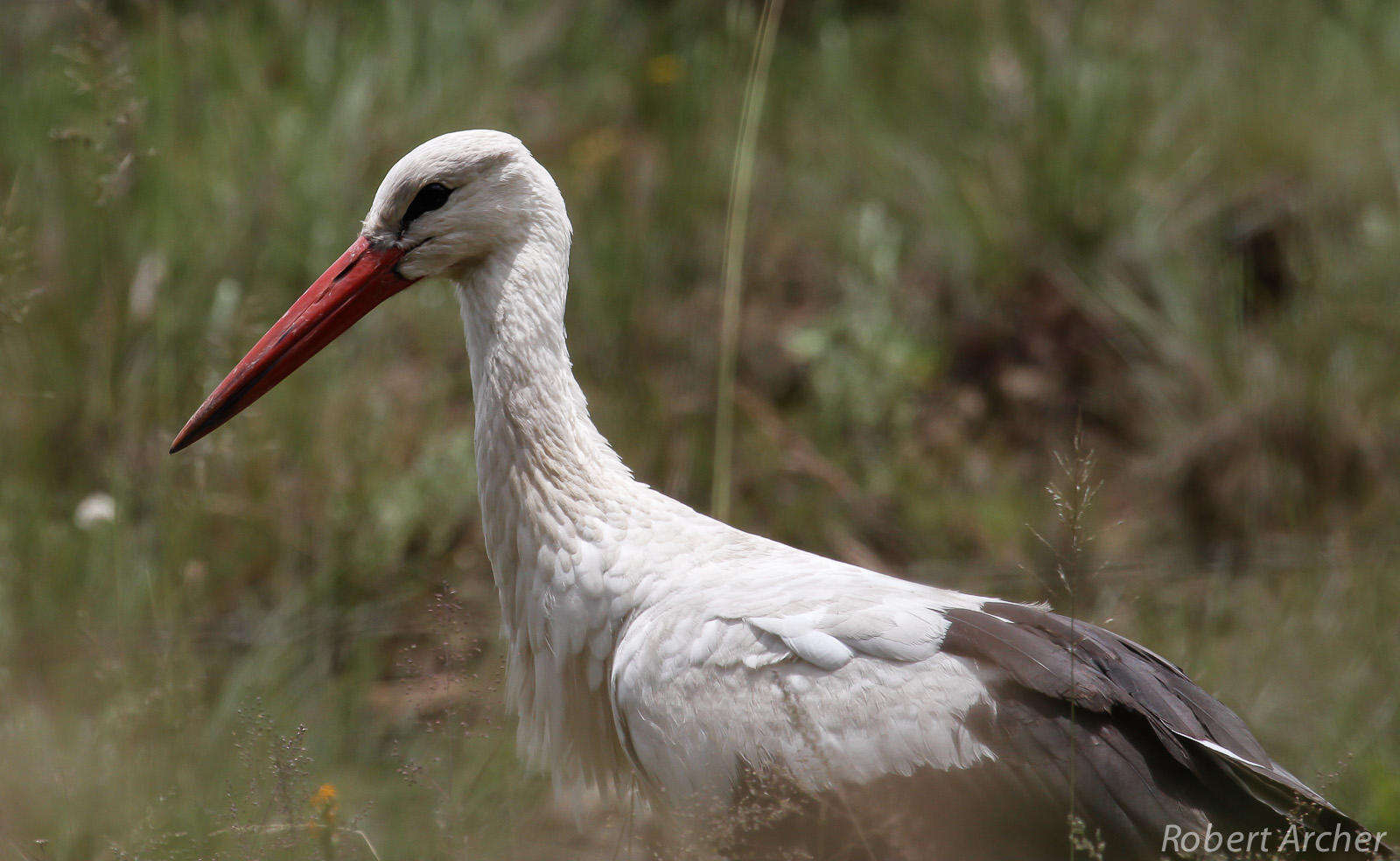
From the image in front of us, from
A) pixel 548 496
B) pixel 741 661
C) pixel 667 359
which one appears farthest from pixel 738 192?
pixel 667 359

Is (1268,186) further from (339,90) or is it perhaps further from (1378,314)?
(339,90)

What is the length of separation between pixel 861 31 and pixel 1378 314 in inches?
98.9

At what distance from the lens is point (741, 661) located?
1.95 m

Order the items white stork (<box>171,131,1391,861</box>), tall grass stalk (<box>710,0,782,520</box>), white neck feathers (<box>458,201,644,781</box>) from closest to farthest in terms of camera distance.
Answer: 1. white stork (<box>171,131,1391,861</box>)
2. white neck feathers (<box>458,201,644,781</box>)
3. tall grass stalk (<box>710,0,782,520</box>)

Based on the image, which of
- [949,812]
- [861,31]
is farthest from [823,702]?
[861,31]

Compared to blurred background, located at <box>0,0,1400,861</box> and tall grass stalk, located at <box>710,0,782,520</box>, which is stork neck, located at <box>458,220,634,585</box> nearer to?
blurred background, located at <box>0,0,1400,861</box>

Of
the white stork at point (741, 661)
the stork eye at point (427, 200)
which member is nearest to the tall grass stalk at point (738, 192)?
the white stork at point (741, 661)

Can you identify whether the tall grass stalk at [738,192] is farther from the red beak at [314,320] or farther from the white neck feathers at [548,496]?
the red beak at [314,320]

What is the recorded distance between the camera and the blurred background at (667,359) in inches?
101

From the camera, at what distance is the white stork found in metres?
1.88

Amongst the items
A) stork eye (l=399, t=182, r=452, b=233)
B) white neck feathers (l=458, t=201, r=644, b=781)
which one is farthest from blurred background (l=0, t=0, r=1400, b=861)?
stork eye (l=399, t=182, r=452, b=233)

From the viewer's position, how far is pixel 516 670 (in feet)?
7.66

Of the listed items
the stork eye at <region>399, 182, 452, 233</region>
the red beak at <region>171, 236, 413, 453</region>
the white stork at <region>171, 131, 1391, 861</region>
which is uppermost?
the stork eye at <region>399, 182, 452, 233</region>

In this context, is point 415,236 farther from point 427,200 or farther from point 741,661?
point 741,661
